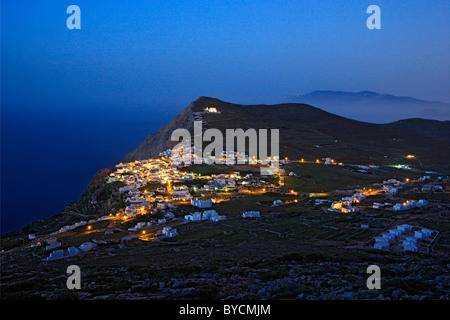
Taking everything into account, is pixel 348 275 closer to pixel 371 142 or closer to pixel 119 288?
pixel 119 288

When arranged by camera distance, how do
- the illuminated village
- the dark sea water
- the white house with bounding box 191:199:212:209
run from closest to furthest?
the illuminated village < the white house with bounding box 191:199:212:209 < the dark sea water

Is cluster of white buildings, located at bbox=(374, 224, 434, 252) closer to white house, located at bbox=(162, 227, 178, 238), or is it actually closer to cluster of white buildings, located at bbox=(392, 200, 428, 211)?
cluster of white buildings, located at bbox=(392, 200, 428, 211)

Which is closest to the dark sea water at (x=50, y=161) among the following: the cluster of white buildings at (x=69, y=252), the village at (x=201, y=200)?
the village at (x=201, y=200)

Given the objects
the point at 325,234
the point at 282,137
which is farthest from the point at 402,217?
the point at 282,137

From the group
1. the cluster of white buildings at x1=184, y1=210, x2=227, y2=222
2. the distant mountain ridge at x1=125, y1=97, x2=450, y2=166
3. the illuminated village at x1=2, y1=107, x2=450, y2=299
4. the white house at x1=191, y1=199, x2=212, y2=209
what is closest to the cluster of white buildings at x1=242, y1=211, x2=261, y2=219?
the illuminated village at x1=2, y1=107, x2=450, y2=299

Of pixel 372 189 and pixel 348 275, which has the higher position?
pixel 348 275

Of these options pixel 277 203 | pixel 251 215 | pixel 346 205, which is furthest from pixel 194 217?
pixel 346 205

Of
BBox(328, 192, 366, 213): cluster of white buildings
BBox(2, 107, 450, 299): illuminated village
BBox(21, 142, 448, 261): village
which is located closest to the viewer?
BBox(2, 107, 450, 299): illuminated village
